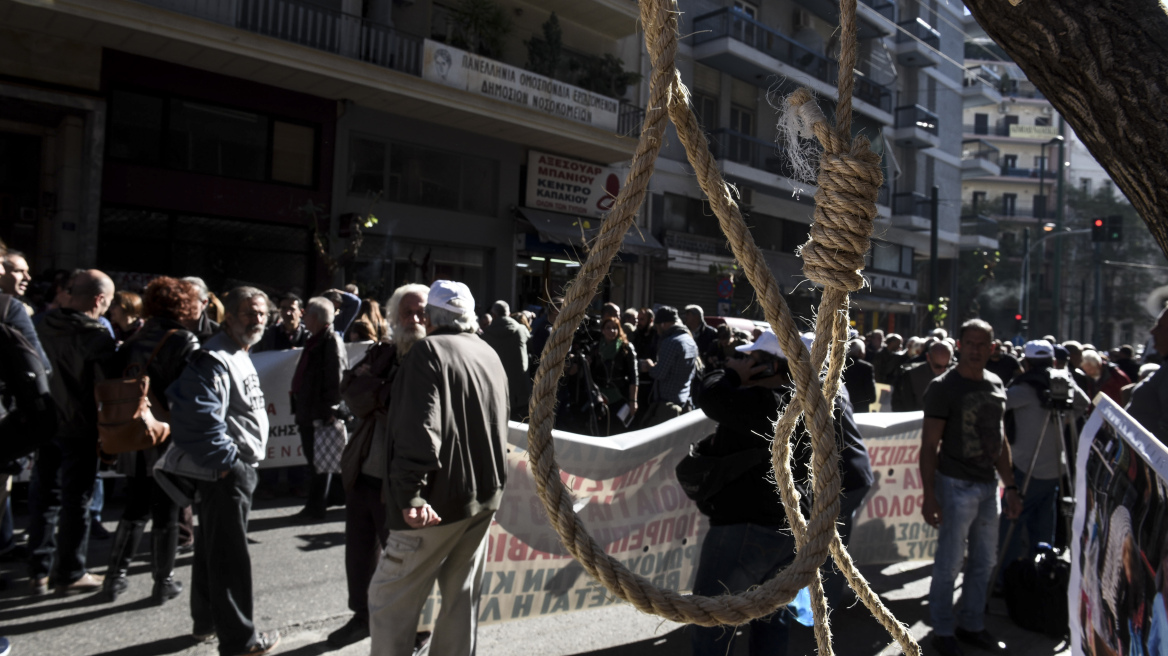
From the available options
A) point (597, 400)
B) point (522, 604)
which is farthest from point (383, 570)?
point (597, 400)

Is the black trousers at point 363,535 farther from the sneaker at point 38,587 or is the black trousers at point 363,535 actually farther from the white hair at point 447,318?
the sneaker at point 38,587

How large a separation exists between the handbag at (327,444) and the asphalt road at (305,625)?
88cm

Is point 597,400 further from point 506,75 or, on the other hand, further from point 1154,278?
point 1154,278

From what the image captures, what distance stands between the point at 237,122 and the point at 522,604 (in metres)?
10.8

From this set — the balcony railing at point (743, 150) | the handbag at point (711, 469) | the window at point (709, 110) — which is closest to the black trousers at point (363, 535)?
the handbag at point (711, 469)

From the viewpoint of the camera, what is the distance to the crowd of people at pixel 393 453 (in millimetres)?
2953

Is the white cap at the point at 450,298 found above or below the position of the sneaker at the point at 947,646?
above

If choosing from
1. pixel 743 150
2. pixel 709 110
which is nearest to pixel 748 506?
pixel 709 110

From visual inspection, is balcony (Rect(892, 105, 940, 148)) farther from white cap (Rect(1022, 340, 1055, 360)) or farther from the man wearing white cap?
the man wearing white cap

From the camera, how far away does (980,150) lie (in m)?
49.9

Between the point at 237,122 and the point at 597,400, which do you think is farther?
the point at 237,122

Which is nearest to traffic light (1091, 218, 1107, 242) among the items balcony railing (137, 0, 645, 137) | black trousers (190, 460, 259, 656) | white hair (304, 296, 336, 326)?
balcony railing (137, 0, 645, 137)

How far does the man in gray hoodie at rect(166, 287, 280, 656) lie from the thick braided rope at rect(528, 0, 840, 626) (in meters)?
2.77

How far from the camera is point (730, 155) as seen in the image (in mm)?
19500
